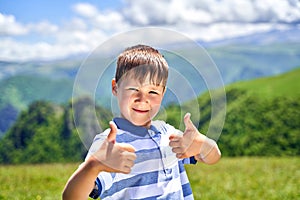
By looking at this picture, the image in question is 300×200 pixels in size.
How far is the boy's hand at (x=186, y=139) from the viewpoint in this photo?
1987 mm

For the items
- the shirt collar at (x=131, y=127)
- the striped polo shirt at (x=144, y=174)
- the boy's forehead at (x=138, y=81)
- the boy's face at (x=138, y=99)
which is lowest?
the striped polo shirt at (x=144, y=174)

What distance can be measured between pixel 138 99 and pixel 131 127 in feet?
0.60

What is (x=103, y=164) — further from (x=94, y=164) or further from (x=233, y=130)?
(x=233, y=130)

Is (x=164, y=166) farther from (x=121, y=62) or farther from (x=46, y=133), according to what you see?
(x=46, y=133)

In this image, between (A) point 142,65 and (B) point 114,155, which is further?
(A) point 142,65

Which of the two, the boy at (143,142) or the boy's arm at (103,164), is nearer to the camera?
the boy's arm at (103,164)

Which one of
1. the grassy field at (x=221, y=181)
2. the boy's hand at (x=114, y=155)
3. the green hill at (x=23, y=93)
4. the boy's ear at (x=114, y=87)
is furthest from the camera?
the green hill at (x=23, y=93)

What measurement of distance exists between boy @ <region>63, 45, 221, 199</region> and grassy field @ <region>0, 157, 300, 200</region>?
171 cm

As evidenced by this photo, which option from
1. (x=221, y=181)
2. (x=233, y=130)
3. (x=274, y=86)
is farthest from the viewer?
(x=274, y=86)

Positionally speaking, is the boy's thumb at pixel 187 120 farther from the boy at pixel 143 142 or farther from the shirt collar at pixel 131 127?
the shirt collar at pixel 131 127

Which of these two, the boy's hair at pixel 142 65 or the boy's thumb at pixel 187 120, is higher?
the boy's hair at pixel 142 65

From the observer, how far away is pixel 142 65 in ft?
6.49

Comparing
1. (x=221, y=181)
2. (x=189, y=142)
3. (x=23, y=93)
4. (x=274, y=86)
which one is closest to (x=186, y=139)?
(x=189, y=142)

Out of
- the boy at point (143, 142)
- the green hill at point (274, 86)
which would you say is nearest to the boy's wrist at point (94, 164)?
the boy at point (143, 142)
